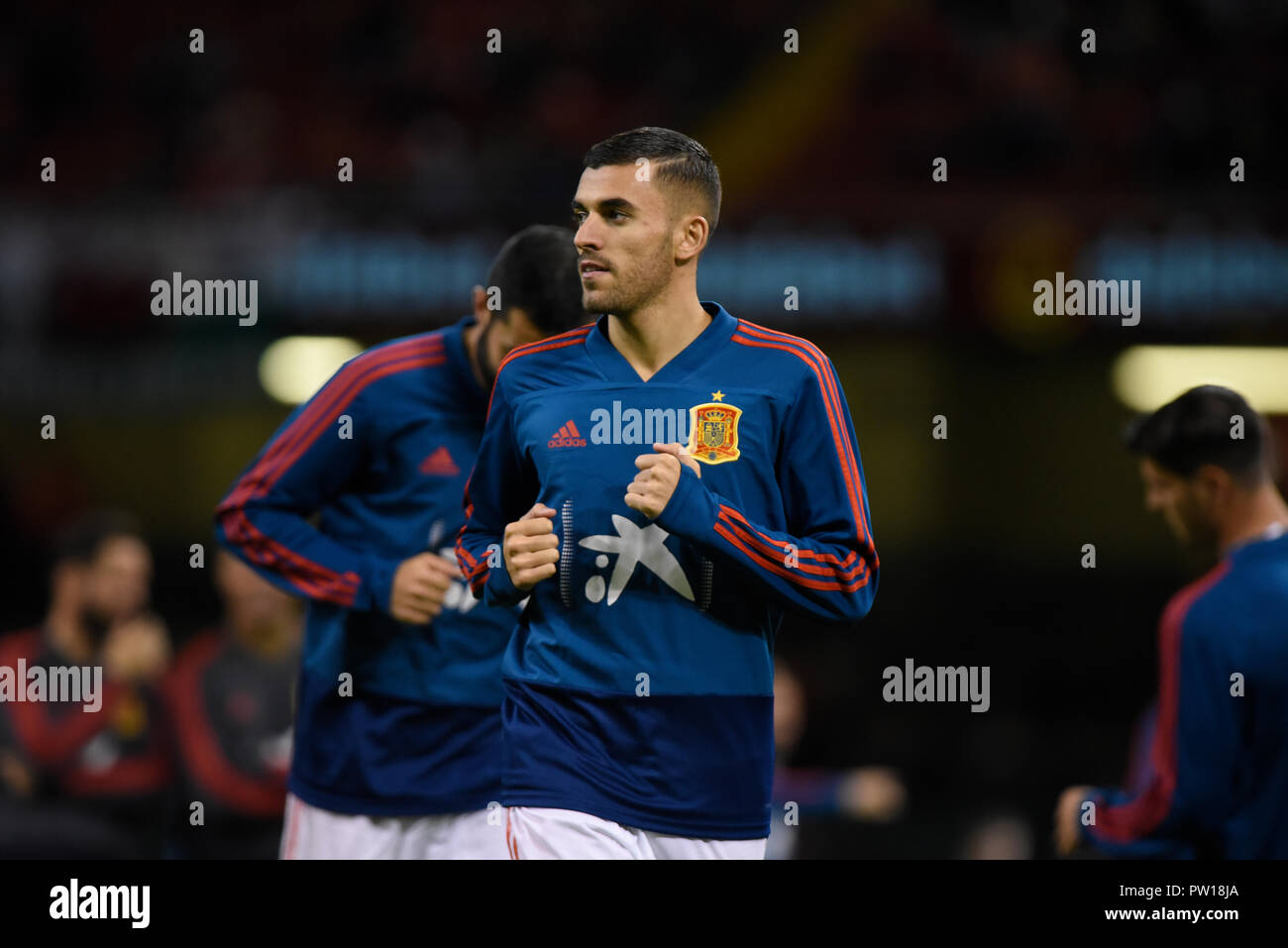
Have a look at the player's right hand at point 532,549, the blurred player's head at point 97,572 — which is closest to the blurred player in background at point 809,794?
the blurred player's head at point 97,572

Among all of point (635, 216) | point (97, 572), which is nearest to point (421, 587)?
point (635, 216)

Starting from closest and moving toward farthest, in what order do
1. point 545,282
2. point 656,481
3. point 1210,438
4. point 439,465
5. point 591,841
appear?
point 656,481
point 591,841
point 1210,438
point 545,282
point 439,465

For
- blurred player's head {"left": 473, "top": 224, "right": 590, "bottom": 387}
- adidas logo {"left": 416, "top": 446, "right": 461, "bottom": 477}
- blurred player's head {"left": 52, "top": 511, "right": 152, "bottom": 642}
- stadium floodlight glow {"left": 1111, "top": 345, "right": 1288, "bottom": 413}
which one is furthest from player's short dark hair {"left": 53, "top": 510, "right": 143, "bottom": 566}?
stadium floodlight glow {"left": 1111, "top": 345, "right": 1288, "bottom": 413}

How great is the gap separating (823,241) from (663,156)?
7332 mm

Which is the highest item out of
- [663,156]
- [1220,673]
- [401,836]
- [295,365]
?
[295,365]

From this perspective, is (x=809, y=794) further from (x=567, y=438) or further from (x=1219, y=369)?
(x=1219, y=369)

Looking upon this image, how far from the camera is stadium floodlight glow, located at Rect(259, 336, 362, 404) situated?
11.8m

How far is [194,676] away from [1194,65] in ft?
33.0

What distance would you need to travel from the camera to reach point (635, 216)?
10.8ft

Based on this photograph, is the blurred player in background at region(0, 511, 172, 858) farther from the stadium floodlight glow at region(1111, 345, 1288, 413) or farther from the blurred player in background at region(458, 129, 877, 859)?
the stadium floodlight glow at region(1111, 345, 1288, 413)

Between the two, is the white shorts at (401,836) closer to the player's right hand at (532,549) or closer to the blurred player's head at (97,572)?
the player's right hand at (532,549)

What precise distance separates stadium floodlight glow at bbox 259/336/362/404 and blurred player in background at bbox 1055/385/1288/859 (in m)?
8.73

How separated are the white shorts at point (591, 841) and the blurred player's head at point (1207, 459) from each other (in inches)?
59.2
